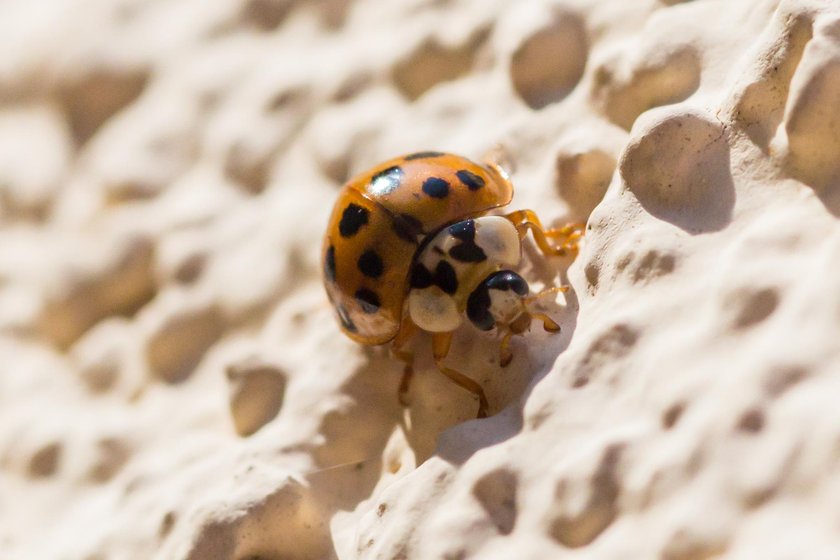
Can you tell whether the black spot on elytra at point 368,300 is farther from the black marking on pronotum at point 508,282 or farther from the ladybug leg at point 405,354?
the black marking on pronotum at point 508,282

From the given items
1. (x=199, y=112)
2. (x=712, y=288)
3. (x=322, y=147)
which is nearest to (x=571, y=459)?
(x=712, y=288)

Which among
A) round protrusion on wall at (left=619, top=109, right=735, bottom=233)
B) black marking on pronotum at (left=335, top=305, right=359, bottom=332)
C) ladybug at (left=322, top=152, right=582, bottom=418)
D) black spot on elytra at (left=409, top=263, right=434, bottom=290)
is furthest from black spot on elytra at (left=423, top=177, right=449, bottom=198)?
round protrusion on wall at (left=619, top=109, right=735, bottom=233)

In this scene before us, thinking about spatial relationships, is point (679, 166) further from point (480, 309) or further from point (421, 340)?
point (421, 340)

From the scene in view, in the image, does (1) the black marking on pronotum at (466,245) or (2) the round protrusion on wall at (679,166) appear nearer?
(2) the round protrusion on wall at (679,166)

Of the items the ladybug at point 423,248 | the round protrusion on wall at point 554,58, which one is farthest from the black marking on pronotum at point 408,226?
the round protrusion on wall at point 554,58

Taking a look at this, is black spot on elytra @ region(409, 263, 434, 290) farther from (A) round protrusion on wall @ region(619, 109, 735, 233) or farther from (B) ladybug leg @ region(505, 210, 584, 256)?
(A) round protrusion on wall @ region(619, 109, 735, 233)

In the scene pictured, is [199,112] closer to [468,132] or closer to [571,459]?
[468,132]
